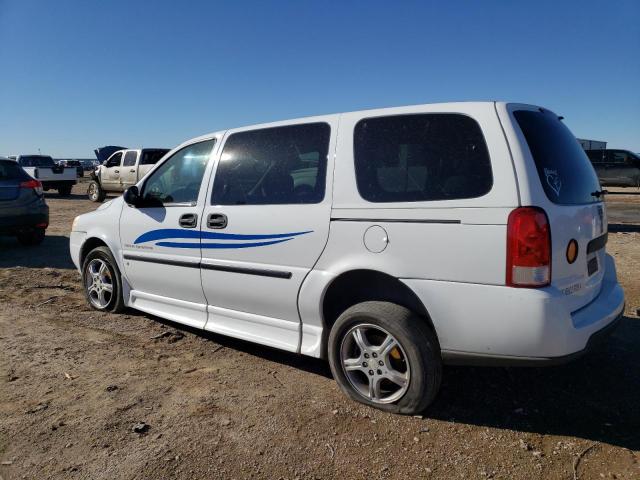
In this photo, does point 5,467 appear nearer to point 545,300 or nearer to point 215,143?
point 215,143

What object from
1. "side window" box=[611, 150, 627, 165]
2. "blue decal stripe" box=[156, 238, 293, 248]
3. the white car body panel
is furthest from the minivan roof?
"side window" box=[611, 150, 627, 165]

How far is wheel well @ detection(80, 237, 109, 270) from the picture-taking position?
5.01 meters

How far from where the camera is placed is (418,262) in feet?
9.05

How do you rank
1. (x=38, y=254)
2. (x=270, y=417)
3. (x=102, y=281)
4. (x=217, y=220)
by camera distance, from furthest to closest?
(x=38, y=254), (x=102, y=281), (x=217, y=220), (x=270, y=417)

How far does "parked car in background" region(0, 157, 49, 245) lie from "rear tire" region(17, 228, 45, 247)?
0.71 feet

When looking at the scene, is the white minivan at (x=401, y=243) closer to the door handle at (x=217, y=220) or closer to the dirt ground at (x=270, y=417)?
the door handle at (x=217, y=220)

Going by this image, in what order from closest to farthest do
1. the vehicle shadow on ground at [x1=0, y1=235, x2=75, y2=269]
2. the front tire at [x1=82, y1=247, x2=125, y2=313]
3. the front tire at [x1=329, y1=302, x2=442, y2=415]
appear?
the front tire at [x1=329, y1=302, x2=442, y2=415] < the front tire at [x1=82, y1=247, x2=125, y2=313] < the vehicle shadow on ground at [x1=0, y1=235, x2=75, y2=269]

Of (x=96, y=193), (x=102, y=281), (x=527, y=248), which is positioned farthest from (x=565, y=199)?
(x=96, y=193)

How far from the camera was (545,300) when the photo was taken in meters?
2.48

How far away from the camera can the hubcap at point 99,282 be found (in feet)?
16.2

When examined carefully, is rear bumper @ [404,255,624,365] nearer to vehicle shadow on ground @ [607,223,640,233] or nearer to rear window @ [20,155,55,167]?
vehicle shadow on ground @ [607,223,640,233]

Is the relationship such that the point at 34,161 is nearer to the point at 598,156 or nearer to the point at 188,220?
the point at 188,220

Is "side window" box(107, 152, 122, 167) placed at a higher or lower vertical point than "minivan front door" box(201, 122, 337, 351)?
higher

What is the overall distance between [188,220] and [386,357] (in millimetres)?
1944
